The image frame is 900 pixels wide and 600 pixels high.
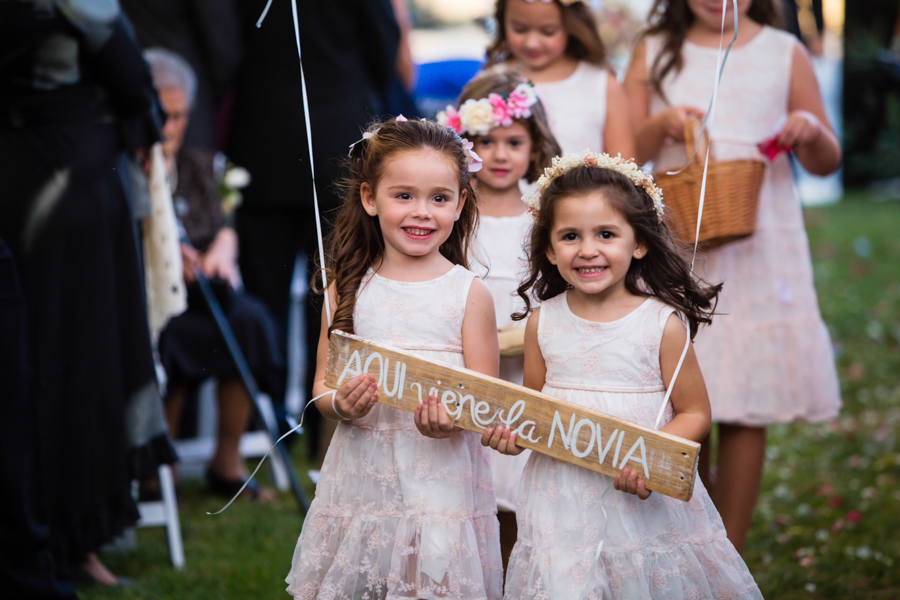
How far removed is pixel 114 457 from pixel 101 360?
0.32 m

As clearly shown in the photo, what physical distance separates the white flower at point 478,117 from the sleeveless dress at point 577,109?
0.41 meters

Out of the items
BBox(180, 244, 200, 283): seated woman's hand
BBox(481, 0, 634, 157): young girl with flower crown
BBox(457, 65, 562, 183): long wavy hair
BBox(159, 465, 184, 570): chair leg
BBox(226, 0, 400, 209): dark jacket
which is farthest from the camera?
BBox(226, 0, 400, 209): dark jacket

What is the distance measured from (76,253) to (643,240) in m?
1.88

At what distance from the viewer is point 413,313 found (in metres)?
2.45

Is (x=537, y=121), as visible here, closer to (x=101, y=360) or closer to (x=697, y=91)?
(x=697, y=91)

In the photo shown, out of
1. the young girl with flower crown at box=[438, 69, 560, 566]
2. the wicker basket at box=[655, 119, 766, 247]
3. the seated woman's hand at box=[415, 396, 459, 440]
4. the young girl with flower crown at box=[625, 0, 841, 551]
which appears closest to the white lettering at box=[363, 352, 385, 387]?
the seated woman's hand at box=[415, 396, 459, 440]

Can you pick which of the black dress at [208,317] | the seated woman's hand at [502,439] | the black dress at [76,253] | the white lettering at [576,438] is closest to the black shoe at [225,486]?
the black dress at [208,317]

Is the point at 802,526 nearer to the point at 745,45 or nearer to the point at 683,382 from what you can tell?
the point at 745,45

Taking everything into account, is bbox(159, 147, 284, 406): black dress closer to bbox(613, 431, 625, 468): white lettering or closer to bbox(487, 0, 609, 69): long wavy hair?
bbox(487, 0, 609, 69): long wavy hair

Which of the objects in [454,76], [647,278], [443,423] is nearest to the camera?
[443,423]

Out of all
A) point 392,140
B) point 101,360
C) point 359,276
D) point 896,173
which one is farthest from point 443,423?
point 896,173

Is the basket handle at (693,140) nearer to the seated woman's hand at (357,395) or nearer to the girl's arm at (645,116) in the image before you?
the girl's arm at (645,116)

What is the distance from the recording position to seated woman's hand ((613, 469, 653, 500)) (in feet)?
7.09

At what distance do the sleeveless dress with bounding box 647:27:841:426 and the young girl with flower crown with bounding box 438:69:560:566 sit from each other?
2.06ft
